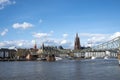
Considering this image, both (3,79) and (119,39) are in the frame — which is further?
(119,39)

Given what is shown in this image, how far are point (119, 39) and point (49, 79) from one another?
89.6 m

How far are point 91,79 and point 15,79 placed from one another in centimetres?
1689

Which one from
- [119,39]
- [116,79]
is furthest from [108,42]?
[116,79]

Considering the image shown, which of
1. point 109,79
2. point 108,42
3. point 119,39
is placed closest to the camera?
point 109,79

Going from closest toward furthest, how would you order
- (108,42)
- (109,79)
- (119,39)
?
(109,79)
(119,39)
(108,42)

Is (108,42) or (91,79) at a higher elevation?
(108,42)

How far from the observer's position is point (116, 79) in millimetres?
67250

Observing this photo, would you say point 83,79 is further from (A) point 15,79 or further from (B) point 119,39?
(B) point 119,39

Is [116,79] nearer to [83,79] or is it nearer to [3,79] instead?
[83,79]

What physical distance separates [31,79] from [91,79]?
523 inches

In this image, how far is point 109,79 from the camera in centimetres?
6719

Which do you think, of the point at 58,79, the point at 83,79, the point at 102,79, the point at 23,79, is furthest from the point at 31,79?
the point at 102,79

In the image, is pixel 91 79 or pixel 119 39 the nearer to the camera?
pixel 91 79

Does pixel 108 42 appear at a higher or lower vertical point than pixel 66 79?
higher
